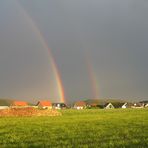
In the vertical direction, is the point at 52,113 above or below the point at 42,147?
above

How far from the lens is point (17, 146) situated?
57.2 ft

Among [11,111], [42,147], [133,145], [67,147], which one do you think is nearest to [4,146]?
[42,147]

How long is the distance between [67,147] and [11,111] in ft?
206

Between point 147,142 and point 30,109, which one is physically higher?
point 30,109

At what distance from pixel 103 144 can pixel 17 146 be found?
3874 mm

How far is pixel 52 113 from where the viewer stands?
7938 cm

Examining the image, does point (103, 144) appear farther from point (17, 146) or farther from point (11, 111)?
point (11, 111)

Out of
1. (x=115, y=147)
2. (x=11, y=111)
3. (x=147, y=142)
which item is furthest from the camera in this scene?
(x=11, y=111)

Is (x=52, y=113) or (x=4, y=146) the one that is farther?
(x=52, y=113)

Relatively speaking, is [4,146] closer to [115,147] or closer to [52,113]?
[115,147]

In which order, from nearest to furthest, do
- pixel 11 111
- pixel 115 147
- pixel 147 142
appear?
pixel 115 147
pixel 147 142
pixel 11 111

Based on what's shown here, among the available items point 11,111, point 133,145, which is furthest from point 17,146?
point 11,111

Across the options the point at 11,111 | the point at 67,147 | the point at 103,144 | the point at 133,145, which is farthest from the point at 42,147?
the point at 11,111

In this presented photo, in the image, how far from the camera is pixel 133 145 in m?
16.4
